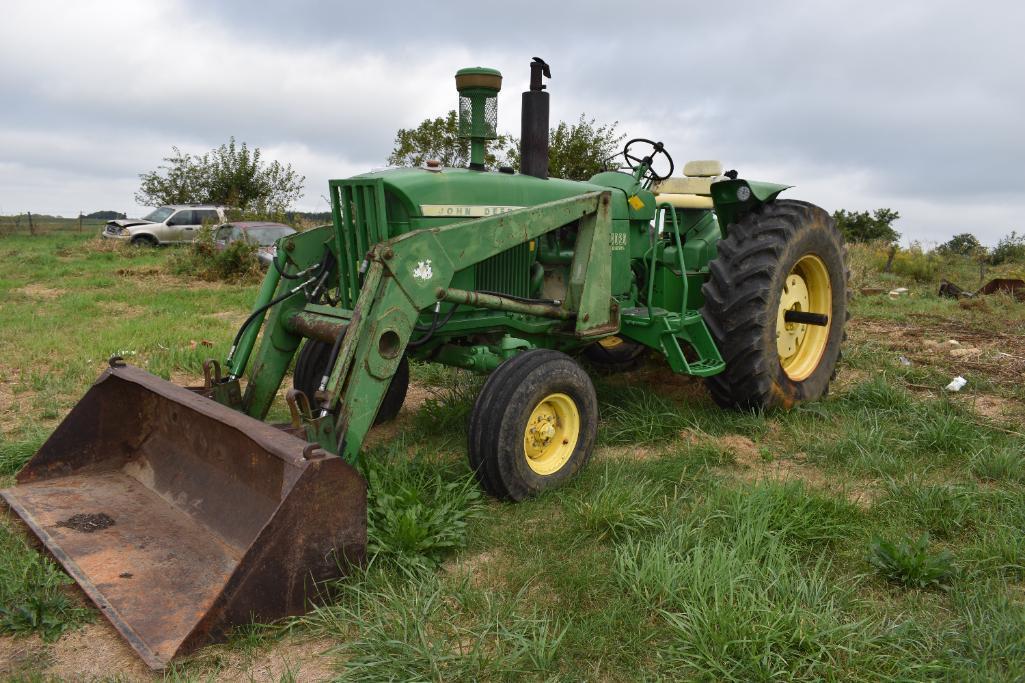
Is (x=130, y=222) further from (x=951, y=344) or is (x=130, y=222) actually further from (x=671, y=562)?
(x=671, y=562)

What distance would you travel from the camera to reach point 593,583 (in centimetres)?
311

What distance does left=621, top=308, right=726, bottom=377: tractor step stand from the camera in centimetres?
488

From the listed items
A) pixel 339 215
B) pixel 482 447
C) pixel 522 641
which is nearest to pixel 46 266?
pixel 339 215

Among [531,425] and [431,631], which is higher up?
[531,425]

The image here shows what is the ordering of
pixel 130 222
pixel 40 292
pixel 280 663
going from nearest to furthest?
pixel 280 663 < pixel 40 292 < pixel 130 222

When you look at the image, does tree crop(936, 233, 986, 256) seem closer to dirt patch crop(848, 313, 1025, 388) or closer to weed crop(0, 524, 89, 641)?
dirt patch crop(848, 313, 1025, 388)

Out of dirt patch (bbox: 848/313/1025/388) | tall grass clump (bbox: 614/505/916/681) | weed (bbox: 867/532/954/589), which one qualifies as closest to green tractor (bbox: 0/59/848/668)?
tall grass clump (bbox: 614/505/916/681)

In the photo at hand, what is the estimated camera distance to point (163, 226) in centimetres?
2167

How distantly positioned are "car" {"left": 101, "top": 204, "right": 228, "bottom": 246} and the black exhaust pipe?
58.2 feet

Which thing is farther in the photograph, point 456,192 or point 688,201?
point 688,201

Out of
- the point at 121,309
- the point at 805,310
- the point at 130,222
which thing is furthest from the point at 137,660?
the point at 130,222

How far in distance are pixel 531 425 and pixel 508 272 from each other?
104 centimetres

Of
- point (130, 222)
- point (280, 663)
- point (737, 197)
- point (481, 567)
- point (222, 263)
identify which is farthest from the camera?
point (130, 222)

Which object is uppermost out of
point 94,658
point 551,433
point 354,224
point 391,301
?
point 354,224
